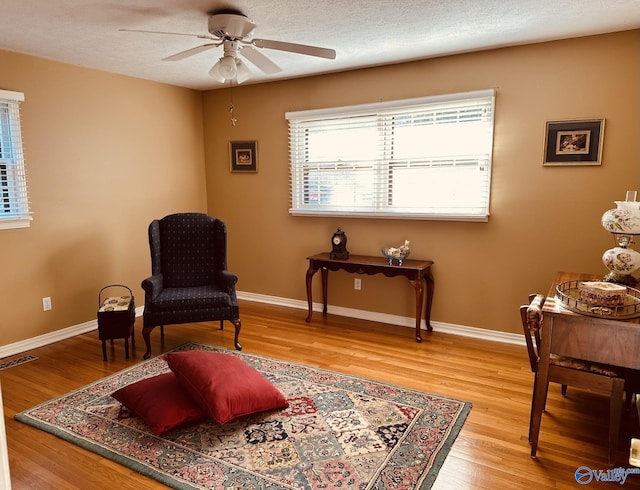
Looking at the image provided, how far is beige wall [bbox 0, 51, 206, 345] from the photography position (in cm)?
369

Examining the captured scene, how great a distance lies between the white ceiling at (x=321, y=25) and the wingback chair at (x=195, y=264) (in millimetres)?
1524

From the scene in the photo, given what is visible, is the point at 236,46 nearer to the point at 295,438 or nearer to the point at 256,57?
the point at 256,57

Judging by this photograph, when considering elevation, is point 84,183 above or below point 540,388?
above

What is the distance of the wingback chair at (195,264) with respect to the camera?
360 cm

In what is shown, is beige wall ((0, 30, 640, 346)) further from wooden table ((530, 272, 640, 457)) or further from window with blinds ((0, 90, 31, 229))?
wooden table ((530, 272, 640, 457))

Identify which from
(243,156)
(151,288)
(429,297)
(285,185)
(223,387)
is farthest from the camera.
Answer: (243,156)

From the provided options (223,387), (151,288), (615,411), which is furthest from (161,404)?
(615,411)

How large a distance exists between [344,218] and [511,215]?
1630 millimetres

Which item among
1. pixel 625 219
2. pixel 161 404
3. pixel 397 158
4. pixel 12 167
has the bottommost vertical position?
pixel 161 404

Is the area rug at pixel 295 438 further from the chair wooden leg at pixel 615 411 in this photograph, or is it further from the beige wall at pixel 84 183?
the beige wall at pixel 84 183

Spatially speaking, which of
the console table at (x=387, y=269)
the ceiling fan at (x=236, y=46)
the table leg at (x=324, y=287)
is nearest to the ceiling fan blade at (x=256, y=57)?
the ceiling fan at (x=236, y=46)

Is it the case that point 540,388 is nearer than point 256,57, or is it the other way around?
point 540,388

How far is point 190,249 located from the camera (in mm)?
4086

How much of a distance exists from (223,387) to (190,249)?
6.24 ft
